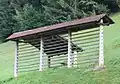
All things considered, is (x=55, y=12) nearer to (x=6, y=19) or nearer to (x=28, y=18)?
(x=28, y=18)

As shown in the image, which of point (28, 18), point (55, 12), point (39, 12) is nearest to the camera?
point (55, 12)

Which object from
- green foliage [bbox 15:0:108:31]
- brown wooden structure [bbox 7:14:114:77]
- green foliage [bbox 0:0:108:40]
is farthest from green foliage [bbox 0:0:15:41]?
brown wooden structure [bbox 7:14:114:77]

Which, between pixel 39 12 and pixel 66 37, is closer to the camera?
pixel 66 37

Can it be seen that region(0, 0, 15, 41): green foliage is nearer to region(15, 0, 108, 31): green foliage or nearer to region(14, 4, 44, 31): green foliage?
region(15, 0, 108, 31): green foliage

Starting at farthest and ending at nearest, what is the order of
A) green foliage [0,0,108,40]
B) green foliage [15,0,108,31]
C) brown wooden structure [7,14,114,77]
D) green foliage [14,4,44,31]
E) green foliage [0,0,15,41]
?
green foliage [0,0,15,41]
green foliage [14,4,44,31]
green foliage [0,0,108,40]
green foliage [15,0,108,31]
brown wooden structure [7,14,114,77]

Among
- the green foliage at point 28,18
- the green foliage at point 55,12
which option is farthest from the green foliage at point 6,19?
the green foliage at point 28,18

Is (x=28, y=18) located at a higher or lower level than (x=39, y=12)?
lower

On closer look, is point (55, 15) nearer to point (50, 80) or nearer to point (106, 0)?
point (106, 0)

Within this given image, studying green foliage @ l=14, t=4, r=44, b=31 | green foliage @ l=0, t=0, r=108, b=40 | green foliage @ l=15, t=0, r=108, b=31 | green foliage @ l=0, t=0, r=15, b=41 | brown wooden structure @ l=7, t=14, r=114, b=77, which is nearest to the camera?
brown wooden structure @ l=7, t=14, r=114, b=77

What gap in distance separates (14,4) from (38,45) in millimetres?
32721

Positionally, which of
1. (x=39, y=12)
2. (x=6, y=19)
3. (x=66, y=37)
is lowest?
(x=66, y=37)

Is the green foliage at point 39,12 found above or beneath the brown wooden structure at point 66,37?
above

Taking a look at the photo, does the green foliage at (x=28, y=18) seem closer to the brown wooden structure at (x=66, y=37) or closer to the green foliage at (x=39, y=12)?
the green foliage at (x=39, y=12)

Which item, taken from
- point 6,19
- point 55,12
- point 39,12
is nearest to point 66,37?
point 55,12
